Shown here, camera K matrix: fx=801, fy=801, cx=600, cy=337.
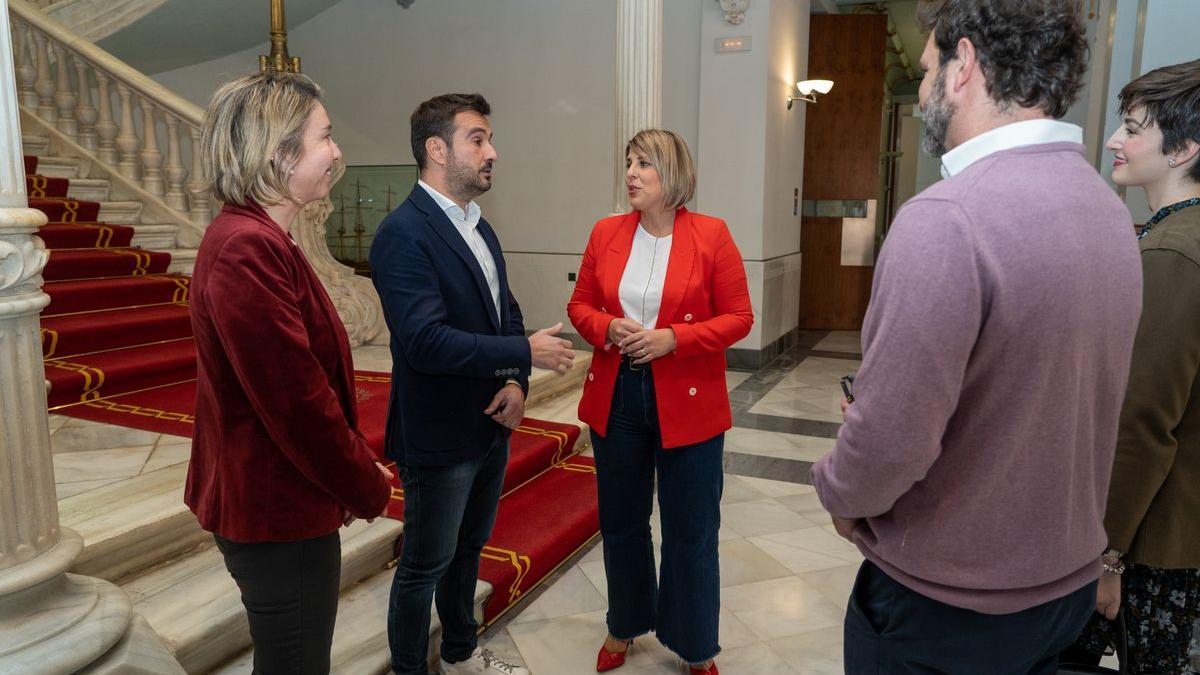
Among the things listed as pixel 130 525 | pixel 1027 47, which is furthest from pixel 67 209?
pixel 1027 47

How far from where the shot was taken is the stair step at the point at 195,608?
2205 millimetres

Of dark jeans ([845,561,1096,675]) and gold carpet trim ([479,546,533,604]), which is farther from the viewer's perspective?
gold carpet trim ([479,546,533,604])

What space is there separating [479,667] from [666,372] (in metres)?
1.09

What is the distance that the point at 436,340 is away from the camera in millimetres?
1962

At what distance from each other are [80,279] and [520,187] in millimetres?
4441

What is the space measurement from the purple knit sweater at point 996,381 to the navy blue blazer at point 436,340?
3.52 feet

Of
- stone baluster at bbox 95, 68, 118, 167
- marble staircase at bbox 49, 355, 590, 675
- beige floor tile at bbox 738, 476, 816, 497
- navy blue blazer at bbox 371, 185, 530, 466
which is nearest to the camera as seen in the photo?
navy blue blazer at bbox 371, 185, 530, 466

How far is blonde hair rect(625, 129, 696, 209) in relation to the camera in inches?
93.0

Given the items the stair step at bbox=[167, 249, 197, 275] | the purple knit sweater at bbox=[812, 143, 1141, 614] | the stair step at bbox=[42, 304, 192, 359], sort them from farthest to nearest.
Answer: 1. the stair step at bbox=[167, 249, 197, 275]
2. the stair step at bbox=[42, 304, 192, 359]
3. the purple knit sweater at bbox=[812, 143, 1141, 614]

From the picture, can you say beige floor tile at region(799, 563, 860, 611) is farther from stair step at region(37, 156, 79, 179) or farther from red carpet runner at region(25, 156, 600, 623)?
stair step at region(37, 156, 79, 179)

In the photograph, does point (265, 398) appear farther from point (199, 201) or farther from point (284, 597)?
point (199, 201)

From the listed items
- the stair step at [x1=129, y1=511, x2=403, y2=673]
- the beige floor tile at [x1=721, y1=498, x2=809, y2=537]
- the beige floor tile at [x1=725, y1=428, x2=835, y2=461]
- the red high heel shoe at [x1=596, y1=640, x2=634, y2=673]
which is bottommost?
the beige floor tile at [x1=725, y1=428, x2=835, y2=461]

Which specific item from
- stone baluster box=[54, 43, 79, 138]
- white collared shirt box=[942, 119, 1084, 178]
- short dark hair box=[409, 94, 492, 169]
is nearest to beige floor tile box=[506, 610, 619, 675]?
short dark hair box=[409, 94, 492, 169]

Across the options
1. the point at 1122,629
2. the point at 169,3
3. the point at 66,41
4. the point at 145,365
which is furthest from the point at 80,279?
the point at 1122,629
